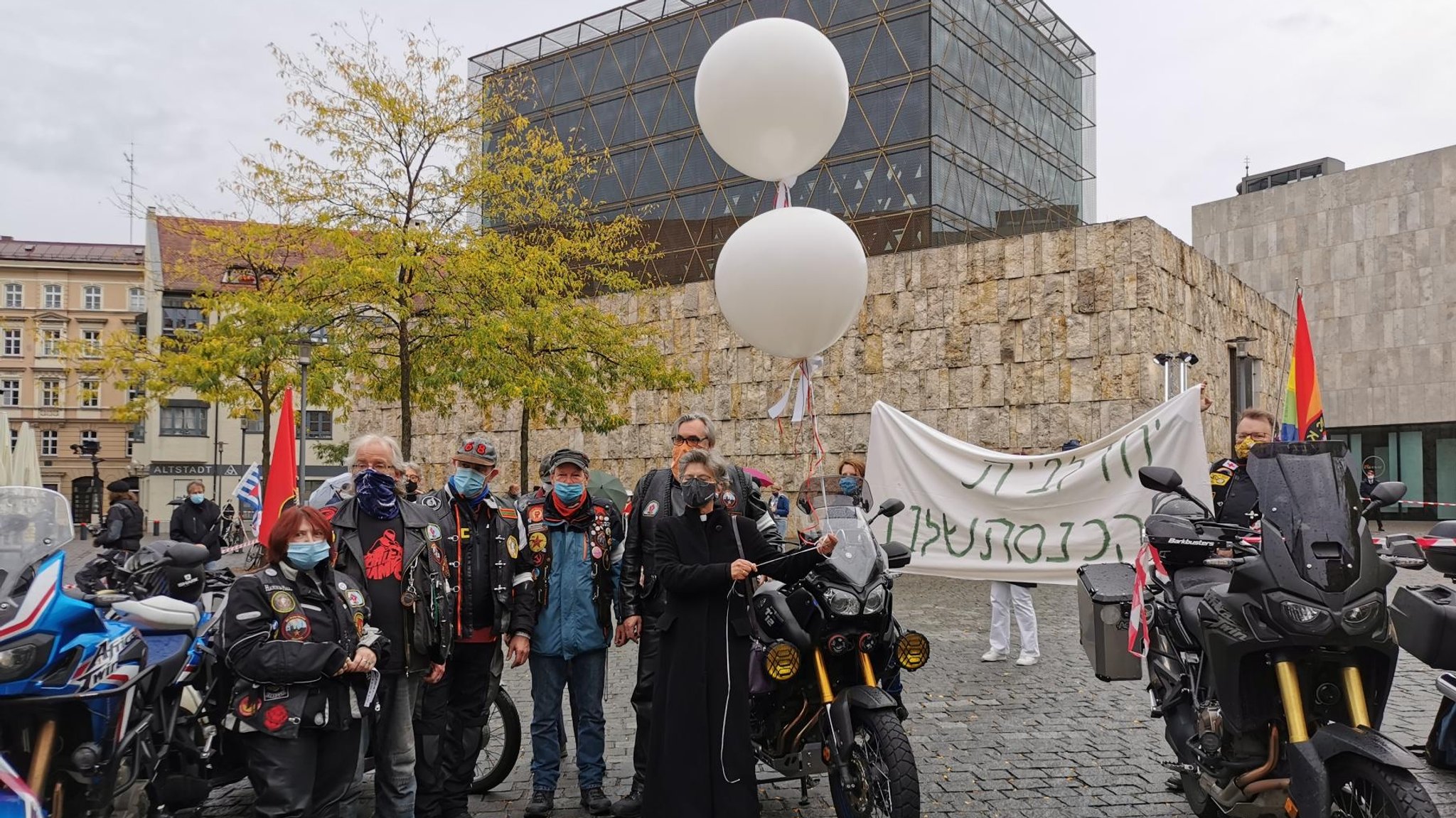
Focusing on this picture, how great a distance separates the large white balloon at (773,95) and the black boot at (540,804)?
3.88m

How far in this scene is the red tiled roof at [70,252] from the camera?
69.4 m

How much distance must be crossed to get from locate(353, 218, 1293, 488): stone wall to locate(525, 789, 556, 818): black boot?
1604cm

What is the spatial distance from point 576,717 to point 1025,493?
4.39 meters

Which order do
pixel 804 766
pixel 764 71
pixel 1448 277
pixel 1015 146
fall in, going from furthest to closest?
pixel 1448 277 → pixel 1015 146 → pixel 764 71 → pixel 804 766

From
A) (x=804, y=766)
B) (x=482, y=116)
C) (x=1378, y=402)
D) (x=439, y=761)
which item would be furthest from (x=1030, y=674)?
(x=1378, y=402)

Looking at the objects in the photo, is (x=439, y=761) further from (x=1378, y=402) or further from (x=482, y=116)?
(x=1378, y=402)

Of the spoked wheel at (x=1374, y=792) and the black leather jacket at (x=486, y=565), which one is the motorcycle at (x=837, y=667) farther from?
the spoked wheel at (x=1374, y=792)

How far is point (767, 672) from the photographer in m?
4.69

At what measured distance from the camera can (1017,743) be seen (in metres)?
6.29

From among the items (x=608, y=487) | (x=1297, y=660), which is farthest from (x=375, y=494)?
(x=608, y=487)

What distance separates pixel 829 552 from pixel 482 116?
1375 centimetres

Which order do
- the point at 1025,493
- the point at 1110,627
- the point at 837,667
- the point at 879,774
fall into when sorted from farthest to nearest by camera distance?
the point at 1025,493, the point at 1110,627, the point at 837,667, the point at 879,774

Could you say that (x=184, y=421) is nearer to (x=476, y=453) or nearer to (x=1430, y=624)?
(x=476, y=453)

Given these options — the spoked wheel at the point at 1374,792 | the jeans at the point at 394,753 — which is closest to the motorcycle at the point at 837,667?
the spoked wheel at the point at 1374,792
